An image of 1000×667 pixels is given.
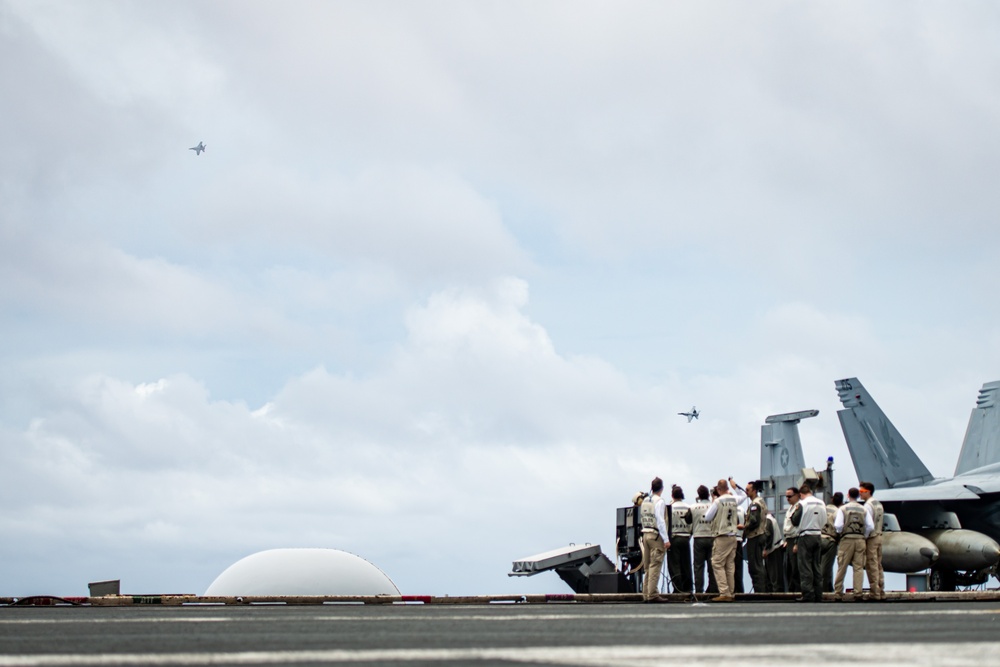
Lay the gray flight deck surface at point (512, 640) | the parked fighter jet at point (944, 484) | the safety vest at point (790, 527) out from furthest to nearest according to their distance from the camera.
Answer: the parked fighter jet at point (944, 484), the safety vest at point (790, 527), the gray flight deck surface at point (512, 640)

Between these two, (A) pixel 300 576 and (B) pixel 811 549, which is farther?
(A) pixel 300 576

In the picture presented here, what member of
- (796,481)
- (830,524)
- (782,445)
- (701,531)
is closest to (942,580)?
(796,481)

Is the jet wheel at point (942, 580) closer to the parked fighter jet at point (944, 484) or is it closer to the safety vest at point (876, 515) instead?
the parked fighter jet at point (944, 484)

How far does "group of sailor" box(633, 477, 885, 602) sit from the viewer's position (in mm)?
17156

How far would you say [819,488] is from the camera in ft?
78.6

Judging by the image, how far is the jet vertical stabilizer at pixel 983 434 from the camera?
124 ft

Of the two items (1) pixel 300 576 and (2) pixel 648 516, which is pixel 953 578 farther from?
(1) pixel 300 576

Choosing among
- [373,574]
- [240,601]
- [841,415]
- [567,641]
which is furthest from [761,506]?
[841,415]

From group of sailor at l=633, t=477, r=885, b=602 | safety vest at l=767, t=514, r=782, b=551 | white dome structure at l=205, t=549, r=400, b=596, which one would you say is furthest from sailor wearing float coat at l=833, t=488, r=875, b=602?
white dome structure at l=205, t=549, r=400, b=596

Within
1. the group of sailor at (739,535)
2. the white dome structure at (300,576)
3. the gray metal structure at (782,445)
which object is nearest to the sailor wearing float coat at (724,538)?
the group of sailor at (739,535)

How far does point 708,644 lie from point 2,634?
17.5 ft

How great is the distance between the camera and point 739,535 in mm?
18031

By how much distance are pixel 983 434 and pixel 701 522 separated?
24.6 meters

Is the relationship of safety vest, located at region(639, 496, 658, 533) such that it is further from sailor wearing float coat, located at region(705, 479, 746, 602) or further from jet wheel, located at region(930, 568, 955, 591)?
jet wheel, located at region(930, 568, 955, 591)
